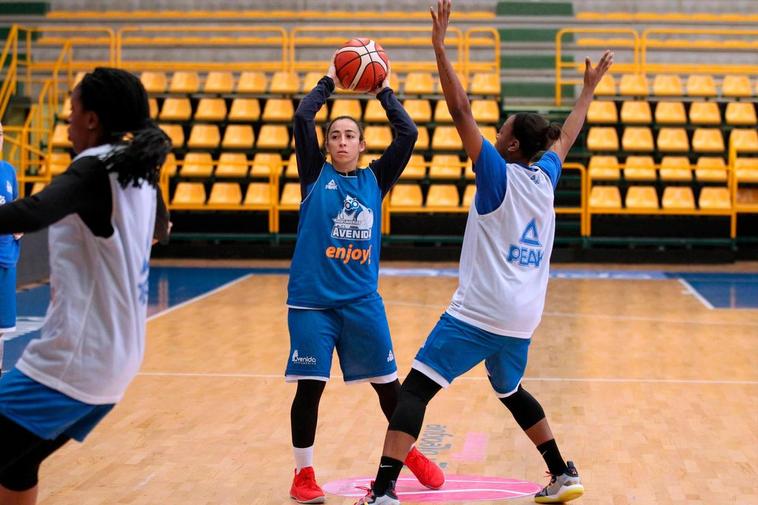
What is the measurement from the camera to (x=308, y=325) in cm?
455

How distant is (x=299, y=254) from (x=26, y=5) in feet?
53.6

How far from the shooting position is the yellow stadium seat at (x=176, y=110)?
1692cm

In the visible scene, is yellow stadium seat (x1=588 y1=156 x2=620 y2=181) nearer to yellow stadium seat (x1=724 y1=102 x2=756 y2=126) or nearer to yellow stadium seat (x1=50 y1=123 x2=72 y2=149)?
yellow stadium seat (x1=724 y1=102 x2=756 y2=126)

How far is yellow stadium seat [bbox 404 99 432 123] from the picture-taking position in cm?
1662

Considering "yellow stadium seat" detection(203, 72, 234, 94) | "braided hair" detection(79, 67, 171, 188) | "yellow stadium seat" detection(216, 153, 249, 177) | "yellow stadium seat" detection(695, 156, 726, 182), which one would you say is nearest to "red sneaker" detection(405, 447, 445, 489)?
"braided hair" detection(79, 67, 171, 188)

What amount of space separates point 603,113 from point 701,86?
175 cm

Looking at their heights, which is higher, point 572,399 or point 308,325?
point 308,325

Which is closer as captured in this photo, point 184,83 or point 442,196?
point 442,196

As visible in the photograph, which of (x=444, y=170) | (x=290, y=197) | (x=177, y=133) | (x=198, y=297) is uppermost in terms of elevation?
(x=177, y=133)

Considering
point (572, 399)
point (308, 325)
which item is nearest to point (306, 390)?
point (308, 325)

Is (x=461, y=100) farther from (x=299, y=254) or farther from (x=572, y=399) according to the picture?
(x=572, y=399)

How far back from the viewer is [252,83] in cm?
1728

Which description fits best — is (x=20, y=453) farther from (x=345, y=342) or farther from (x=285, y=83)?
(x=285, y=83)

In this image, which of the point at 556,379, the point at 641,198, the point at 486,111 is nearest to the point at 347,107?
the point at 486,111
